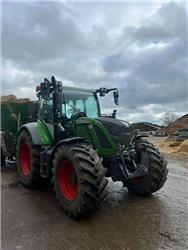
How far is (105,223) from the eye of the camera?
14.9ft

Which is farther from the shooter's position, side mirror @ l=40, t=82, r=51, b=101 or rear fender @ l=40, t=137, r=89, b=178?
side mirror @ l=40, t=82, r=51, b=101

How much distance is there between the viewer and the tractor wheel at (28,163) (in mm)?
6566

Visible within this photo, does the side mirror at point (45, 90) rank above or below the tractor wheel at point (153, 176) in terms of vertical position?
above

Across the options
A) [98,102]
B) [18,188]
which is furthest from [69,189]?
[98,102]

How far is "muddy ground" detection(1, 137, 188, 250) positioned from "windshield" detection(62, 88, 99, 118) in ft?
5.77

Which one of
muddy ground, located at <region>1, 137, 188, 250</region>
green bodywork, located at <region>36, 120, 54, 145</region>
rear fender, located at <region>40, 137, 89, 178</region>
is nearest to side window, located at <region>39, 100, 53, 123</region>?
green bodywork, located at <region>36, 120, 54, 145</region>

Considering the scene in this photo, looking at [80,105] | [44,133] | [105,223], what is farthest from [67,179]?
[80,105]

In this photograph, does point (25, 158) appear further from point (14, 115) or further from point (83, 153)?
point (83, 153)

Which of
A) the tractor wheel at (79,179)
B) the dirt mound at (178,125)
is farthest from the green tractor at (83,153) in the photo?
the dirt mound at (178,125)

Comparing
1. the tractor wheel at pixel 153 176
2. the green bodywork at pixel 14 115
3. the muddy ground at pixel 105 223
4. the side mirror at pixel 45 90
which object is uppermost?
the side mirror at pixel 45 90

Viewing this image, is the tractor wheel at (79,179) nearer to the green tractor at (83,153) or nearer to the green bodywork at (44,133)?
the green tractor at (83,153)

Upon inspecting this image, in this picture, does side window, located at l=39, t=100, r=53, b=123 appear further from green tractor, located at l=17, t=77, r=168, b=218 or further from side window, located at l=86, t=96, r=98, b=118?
side window, located at l=86, t=96, r=98, b=118

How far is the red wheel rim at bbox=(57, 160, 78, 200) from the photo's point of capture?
Result: 5048 mm

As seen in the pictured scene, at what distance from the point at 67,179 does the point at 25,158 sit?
8.53 feet
